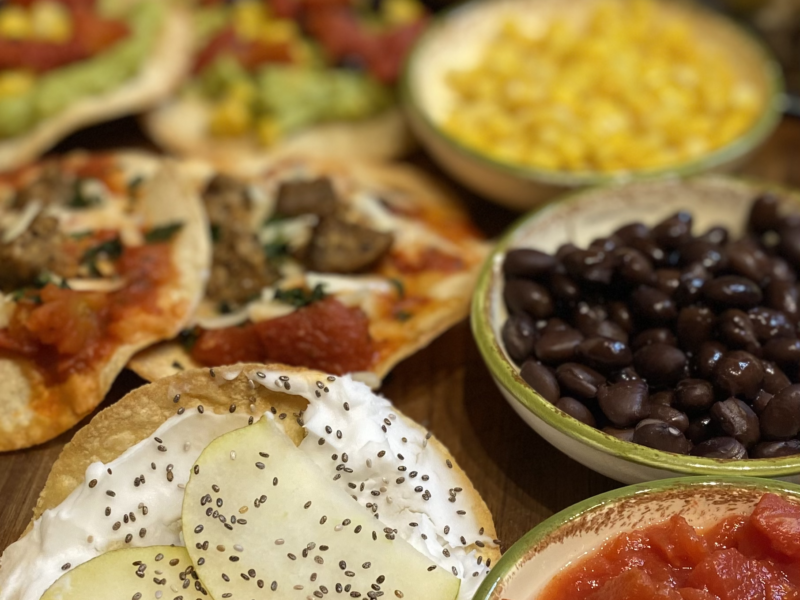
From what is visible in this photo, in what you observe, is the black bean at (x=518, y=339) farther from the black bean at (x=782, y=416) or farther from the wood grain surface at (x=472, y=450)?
the black bean at (x=782, y=416)

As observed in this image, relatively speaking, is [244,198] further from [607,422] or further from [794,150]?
[794,150]

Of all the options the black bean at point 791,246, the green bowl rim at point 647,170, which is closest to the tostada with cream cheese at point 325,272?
the green bowl rim at point 647,170

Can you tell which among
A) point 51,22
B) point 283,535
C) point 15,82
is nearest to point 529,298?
point 283,535

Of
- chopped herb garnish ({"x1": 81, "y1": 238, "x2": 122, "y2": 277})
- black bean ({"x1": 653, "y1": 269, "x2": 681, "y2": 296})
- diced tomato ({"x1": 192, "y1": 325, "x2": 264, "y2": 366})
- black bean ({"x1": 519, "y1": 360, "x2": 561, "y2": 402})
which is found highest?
black bean ({"x1": 653, "y1": 269, "x2": 681, "y2": 296})

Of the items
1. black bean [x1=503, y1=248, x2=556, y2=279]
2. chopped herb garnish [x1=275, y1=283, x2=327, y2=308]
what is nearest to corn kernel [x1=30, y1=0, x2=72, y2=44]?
chopped herb garnish [x1=275, y1=283, x2=327, y2=308]

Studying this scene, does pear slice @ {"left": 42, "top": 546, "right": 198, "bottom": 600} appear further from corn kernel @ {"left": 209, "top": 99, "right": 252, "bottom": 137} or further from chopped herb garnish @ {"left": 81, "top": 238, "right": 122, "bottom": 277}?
corn kernel @ {"left": 209, "top": 99, "right": 252, "bottom": 137}

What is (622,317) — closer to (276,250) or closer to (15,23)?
(276,250)
